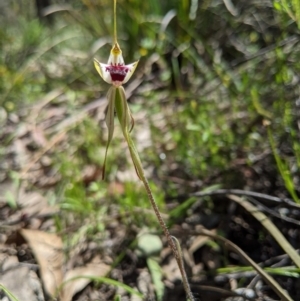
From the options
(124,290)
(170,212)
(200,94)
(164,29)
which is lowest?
(124,290)

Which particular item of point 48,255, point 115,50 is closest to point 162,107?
point 48,255

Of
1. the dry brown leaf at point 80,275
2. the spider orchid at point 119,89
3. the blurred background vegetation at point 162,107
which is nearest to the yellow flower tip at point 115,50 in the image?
the spider orchid at point 119,89

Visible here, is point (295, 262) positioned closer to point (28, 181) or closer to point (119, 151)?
point (119, 151)

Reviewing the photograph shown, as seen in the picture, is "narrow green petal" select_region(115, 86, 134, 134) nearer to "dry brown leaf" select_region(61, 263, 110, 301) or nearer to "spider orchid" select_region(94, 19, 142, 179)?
"spider orchid" select_region(94, 19, 142, 179)

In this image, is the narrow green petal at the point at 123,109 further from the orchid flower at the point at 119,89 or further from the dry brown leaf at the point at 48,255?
the dry brown leaf at the point at 48,255

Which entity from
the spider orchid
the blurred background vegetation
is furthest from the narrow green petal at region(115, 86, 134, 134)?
the blurred background vegetation

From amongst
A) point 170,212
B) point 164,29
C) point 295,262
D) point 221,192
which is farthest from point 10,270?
point 164,29

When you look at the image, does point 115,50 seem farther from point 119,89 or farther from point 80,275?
point 80,275
